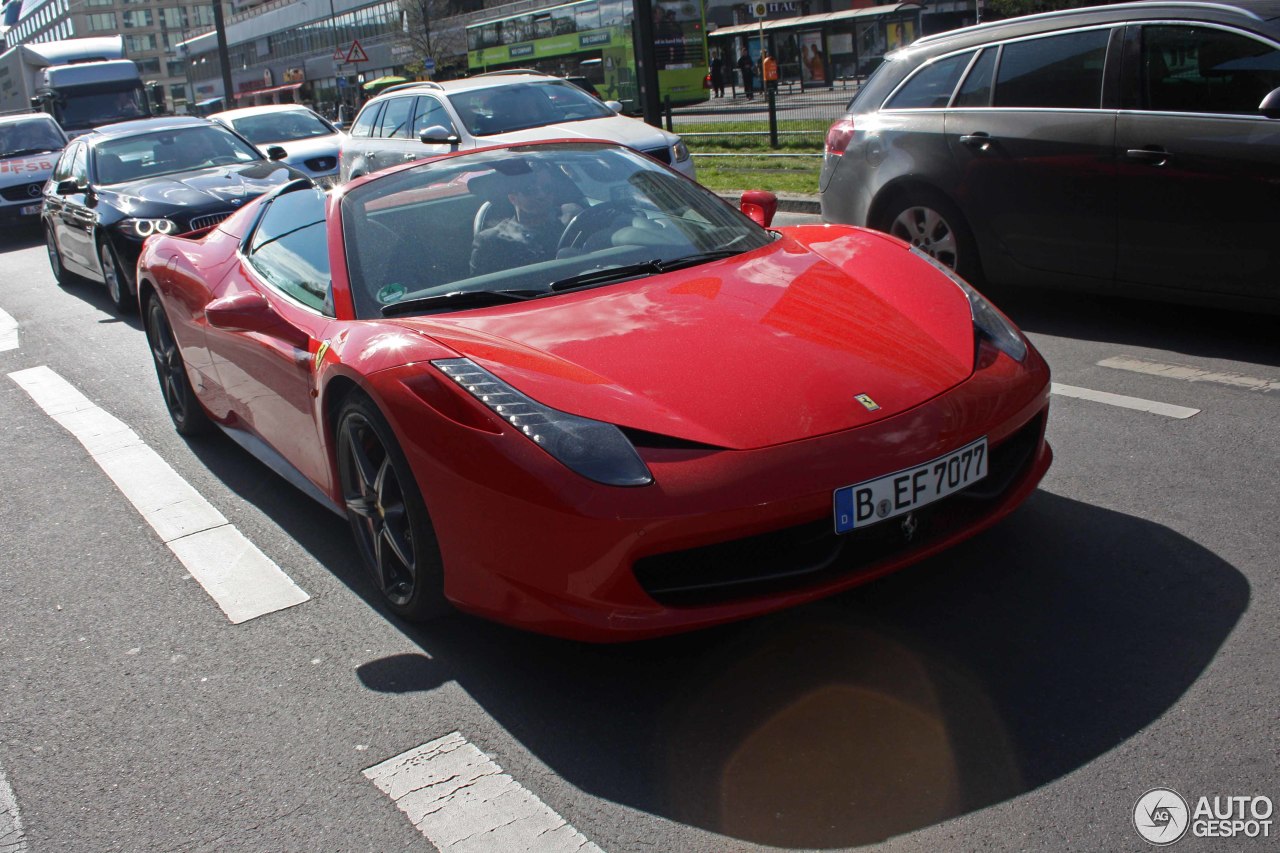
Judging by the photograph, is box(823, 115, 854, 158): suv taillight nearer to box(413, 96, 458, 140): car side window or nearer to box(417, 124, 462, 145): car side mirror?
box(417, 124, 462, 145): car side mirror

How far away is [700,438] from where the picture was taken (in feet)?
9.63

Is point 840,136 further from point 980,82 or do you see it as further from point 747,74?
point 747,74

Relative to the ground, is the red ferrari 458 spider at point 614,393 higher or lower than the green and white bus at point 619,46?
lower

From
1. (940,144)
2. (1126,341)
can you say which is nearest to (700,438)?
(1126,341)

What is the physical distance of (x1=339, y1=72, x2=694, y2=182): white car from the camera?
11844 mm

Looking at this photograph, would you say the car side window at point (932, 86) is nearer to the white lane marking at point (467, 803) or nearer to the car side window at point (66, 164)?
the white lane marking at point (467, 803)

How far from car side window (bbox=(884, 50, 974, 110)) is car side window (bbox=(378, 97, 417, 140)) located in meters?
6.74

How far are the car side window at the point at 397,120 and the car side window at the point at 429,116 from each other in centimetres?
12

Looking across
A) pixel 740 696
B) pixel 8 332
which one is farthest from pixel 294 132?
pixel 740 696

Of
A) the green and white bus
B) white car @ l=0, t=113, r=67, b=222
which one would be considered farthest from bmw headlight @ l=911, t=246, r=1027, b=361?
the green and white bus

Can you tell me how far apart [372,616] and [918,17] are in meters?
26.5

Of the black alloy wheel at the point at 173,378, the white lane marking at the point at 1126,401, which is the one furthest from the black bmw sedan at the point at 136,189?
the white lane marking at the point at 1126,401

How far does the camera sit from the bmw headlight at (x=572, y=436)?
2.87 metres

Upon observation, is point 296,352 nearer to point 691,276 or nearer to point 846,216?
point 691,276
